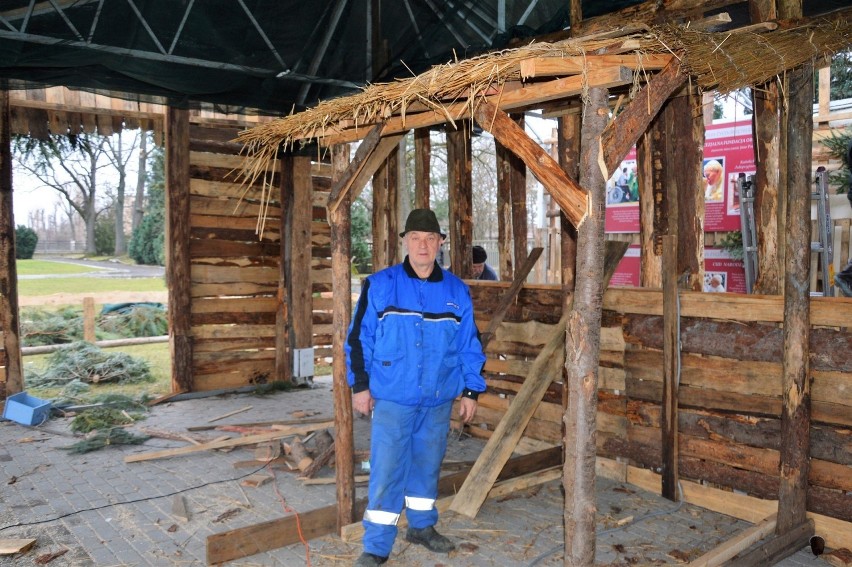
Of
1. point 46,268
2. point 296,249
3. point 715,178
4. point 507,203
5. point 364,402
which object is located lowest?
point 364,402

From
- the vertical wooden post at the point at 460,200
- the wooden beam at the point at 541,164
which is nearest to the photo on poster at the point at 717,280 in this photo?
the vertical wooden post at the point at 460,200

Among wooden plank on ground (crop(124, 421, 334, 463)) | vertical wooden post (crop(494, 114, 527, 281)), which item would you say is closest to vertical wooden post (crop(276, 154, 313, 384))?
wooden plank on ground (crop(124, 421, 334, 463))

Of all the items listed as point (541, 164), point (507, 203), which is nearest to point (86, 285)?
point (507, 203)

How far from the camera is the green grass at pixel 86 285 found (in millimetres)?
20548

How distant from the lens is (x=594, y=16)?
19.8 feet

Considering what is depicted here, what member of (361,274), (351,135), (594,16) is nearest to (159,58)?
(351,135)

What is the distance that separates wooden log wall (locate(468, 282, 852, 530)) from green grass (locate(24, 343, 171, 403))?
594 centimetres

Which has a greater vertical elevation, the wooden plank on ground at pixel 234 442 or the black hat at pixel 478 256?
the black hat at pixel 478 256

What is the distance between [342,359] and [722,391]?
9.40ft

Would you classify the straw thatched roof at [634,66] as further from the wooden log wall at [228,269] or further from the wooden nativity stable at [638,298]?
the wooden log wall at [228,269]

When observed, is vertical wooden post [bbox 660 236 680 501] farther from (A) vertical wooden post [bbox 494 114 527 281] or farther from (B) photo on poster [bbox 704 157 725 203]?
(B) photo on poster [bbox 704 157 725 203]

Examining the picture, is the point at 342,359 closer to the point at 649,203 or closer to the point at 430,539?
the point at 430,539

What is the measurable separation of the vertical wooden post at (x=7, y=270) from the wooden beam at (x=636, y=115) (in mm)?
7609

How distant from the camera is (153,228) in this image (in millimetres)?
26422
